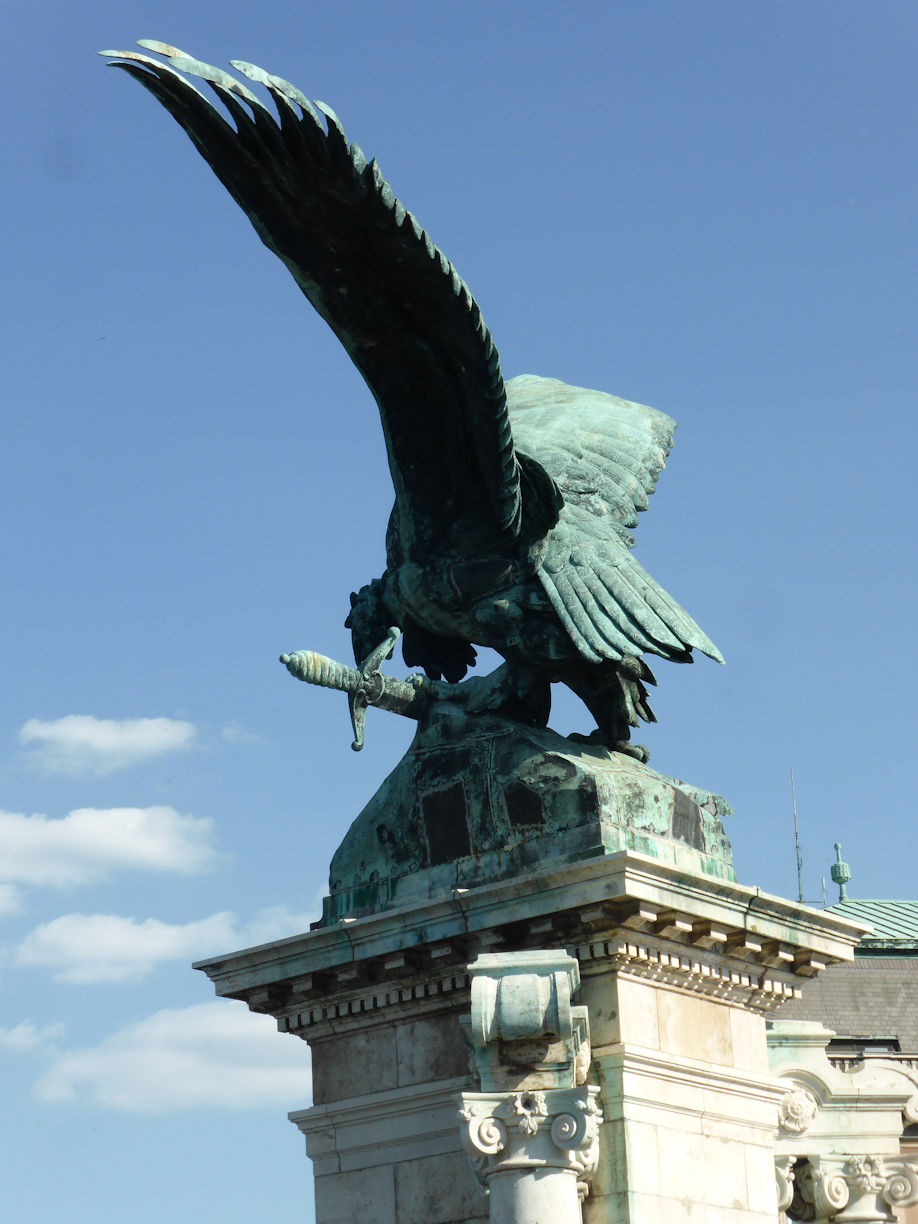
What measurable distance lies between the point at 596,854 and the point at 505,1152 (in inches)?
75.7

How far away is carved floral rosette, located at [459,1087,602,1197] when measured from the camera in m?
11.5

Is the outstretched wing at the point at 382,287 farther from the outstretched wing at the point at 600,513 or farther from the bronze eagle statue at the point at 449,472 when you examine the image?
the outstretched wing at the point at 600,513

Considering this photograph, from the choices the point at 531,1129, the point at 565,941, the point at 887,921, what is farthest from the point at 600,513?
the point at 887,921

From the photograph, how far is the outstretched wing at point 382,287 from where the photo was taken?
1155cm

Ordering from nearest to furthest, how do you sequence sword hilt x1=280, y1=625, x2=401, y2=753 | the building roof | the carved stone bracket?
the carved stone bracket
sword hilt x1=280, y1=625, x2=401, y2=753
the building roof

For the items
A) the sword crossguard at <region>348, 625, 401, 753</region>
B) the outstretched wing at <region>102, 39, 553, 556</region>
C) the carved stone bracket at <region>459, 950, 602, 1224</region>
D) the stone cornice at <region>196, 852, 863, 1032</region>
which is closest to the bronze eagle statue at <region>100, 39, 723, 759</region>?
the outstretched wing at <region>102, 39, 553, 556</region>

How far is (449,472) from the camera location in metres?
13.8

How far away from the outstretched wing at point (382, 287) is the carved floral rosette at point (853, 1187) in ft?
17.6

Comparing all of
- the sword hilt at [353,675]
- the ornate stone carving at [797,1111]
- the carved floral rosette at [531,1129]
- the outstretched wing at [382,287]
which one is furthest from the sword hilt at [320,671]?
the ornate stone carving at [797,1111]

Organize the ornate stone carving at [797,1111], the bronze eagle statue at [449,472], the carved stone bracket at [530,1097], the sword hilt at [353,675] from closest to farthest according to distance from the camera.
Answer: the carved stone bracket at [530,1097] < the bronze eagle statue at [449,472] < the sword hilt at [353,675] < the ornate stone carving at [797,1111]

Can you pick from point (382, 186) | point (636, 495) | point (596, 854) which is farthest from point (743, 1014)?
point (382, 186)

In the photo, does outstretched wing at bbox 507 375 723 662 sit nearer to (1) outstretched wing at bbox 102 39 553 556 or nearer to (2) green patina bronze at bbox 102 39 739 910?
(2) green patina bronze at bbox 102 39 739 910

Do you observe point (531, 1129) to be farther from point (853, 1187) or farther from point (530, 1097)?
point (853, 1187)

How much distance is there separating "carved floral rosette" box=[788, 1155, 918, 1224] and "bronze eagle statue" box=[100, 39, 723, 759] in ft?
12.2
